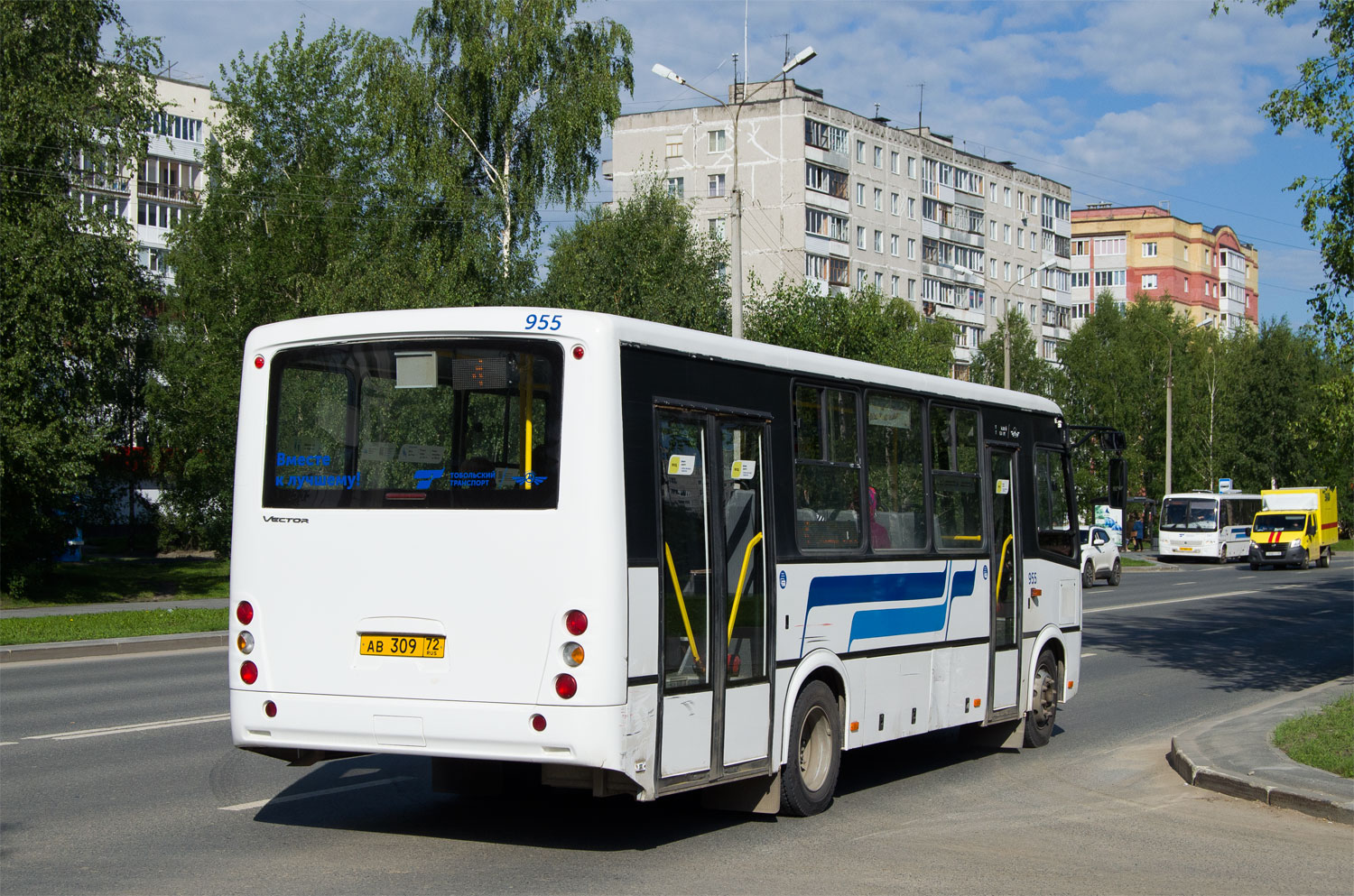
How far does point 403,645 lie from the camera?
295 inches

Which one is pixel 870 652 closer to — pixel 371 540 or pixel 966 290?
pixel 371 540

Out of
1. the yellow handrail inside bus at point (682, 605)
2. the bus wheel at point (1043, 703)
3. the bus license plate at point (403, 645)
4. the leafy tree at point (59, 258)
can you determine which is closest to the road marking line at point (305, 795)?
the bus license plate at point (403, 645)

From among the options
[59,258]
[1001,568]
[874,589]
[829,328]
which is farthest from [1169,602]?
[874,589]

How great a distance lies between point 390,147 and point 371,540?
111 ft

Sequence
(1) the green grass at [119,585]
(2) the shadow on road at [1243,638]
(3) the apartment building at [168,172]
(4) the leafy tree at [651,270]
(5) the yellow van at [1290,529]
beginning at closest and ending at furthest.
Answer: (2) the shadow on road at [1243,638] → (1) the green grass at [119,585] → (4) the leafy tree at [651,270] → (5) the yellow van at [1290,529] → (3) the apartment building at [168,172]

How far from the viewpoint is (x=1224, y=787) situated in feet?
33.9

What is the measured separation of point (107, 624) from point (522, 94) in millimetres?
21205

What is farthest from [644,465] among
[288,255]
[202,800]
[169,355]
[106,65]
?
[169,355]

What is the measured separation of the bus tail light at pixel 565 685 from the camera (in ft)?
23.2

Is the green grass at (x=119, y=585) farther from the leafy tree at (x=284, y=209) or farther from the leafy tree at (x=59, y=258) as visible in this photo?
the leafy tree at (x=284, y=209)

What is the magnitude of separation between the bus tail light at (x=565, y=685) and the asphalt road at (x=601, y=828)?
0.90m

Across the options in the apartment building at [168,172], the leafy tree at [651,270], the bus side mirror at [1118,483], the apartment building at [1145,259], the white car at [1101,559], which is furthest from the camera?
the apartment building at [1145,259]

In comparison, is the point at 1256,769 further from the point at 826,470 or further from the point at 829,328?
the point at 829,328

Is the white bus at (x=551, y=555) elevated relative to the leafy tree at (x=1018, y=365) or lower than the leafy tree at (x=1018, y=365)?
lower
